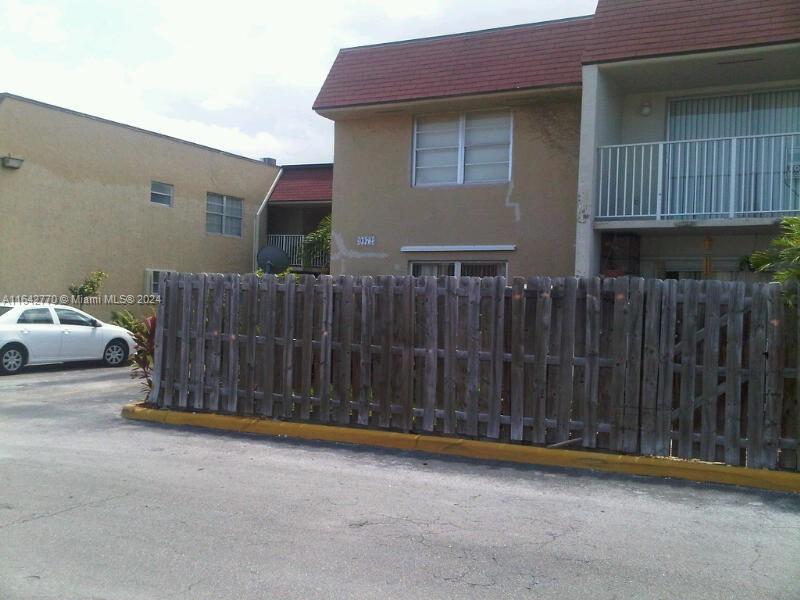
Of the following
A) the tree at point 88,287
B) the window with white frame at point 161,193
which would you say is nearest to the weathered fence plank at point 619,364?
the tree at point 88,287

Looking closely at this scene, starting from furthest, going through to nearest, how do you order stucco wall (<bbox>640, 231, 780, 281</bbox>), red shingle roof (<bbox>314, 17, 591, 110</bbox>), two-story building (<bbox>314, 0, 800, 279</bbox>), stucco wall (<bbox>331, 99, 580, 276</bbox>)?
stucco wall (<bbox>331, 99, 580, 276</bbox>)
red shingle roof (<bbox>314, 17, 591, 110</bbox>)
stucco wall (<bbox>640, 231, 780, 281</bbox>)
two-story building (<bbox>314, 0, 800, 279</bbox>)

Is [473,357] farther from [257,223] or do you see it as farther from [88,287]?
[257,223]

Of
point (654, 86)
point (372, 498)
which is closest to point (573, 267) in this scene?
point (654, 86)

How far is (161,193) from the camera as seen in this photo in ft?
79.6

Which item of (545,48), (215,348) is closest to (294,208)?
(545,48)

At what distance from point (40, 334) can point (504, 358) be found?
38.6ft

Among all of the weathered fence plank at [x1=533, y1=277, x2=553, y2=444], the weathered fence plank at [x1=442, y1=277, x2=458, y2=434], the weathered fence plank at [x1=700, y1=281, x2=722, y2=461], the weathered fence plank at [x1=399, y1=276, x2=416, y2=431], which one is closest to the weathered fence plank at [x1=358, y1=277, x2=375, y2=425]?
the weathered fence plank at [x1=399, y1=276, x2=416, y2=431]

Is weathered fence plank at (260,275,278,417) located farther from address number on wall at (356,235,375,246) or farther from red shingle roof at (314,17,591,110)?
red shingle roof at (314,17,591,110)

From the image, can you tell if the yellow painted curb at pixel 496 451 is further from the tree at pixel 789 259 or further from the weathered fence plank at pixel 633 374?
the tree at pixel 789 259

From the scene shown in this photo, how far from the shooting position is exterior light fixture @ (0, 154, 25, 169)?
19.3 metres

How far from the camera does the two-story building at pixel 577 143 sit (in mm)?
11680

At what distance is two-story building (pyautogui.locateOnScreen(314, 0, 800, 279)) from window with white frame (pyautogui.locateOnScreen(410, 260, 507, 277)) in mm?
38

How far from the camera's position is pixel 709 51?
11.3 m

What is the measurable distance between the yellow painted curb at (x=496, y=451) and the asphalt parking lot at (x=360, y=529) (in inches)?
8.0
